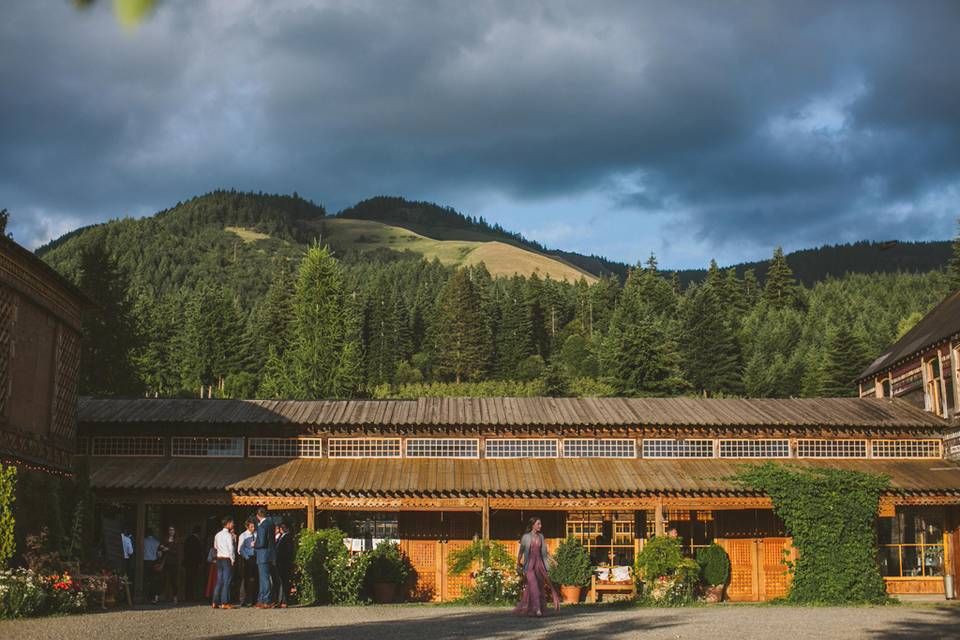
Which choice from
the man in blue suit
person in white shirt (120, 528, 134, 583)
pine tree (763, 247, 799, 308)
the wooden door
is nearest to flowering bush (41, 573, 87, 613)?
the man in blue suit

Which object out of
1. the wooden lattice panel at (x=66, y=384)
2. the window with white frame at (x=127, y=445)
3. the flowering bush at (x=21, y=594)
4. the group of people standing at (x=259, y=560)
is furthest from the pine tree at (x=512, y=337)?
the flowering bush at (x=21, y=594)

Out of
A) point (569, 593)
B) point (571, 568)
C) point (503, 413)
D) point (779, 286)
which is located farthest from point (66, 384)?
point (779, 286)

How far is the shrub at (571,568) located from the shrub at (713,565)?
3.31m

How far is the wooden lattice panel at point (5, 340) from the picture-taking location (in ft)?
68.6

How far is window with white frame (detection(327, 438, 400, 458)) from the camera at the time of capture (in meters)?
27.6

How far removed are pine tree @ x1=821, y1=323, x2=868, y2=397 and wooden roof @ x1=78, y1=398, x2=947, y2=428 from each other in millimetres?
37990

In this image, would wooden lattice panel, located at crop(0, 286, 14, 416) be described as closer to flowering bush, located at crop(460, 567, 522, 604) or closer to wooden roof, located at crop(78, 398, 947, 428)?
wooden roof, located at crop(78, 398, 947, 428)

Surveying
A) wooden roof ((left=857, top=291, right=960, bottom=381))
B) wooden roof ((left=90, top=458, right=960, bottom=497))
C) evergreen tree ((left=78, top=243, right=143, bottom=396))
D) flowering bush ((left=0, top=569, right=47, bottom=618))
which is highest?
evergreen tree ((left=78, top=243, right=143, bottom=396))

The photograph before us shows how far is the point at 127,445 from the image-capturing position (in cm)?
2758

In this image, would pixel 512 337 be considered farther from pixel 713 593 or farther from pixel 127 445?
pixel 713 593

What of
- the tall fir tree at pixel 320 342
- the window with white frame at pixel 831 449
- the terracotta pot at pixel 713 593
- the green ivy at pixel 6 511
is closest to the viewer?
the green ivy at pixel 6 511

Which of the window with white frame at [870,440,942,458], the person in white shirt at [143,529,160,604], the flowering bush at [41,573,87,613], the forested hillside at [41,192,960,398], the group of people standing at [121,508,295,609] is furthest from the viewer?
the forested hillside at [41,192,960,398]

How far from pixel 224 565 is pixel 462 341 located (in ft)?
255

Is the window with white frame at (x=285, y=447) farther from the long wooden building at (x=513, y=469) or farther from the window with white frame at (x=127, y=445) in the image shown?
the window with white frame at (x=127, y=445)
